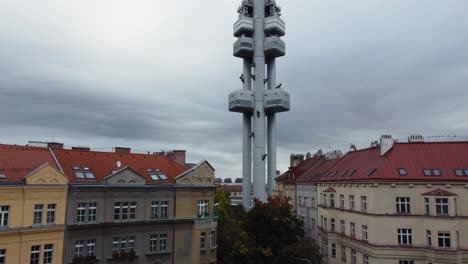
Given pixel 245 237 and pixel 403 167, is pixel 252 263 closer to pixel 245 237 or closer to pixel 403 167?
pixel 245 237

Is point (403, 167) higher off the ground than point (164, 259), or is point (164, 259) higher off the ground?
point (403, 167)

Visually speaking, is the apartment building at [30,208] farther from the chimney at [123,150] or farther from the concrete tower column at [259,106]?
the concrete tower column at [259,106]

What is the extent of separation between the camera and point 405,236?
3775cm

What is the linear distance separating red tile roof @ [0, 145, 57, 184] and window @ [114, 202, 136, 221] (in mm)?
6784

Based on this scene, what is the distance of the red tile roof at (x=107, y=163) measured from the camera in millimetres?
36219

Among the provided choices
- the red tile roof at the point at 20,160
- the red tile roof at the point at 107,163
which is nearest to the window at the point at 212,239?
the red tile roof at the point at 107,163

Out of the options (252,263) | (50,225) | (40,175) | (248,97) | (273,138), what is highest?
(248,97)

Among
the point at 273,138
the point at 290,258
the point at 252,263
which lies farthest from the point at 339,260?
the point at 273,138

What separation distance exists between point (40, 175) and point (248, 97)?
1827 inches

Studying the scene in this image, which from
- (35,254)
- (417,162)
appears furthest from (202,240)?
(417,162)

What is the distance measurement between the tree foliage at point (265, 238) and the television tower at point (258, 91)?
2191 centimetres

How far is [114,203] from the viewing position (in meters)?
A: 36.1

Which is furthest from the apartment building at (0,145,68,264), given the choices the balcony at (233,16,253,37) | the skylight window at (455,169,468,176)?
the balcony at (233,16,253,37)

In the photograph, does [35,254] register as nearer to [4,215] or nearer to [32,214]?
[32,214]
